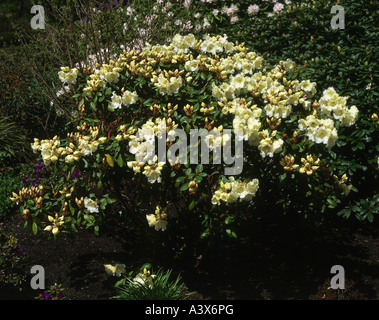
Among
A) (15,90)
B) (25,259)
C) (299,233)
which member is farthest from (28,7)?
(299,233)

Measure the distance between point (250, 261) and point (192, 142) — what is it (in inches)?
54.2

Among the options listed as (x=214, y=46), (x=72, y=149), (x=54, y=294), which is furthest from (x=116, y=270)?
(x=214, y=46)

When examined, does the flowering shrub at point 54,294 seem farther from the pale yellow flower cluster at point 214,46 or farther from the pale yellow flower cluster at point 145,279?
the pale yellow flower cluster at point 214,46

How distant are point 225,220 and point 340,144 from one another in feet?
4.32

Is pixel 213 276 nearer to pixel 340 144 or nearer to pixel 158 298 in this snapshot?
pixel 158 298

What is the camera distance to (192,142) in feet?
9.48

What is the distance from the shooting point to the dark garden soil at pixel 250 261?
11.0 ft

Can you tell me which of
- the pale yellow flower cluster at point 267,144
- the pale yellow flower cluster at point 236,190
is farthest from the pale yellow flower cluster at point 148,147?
the pale yellow flower cluster at point 267,144

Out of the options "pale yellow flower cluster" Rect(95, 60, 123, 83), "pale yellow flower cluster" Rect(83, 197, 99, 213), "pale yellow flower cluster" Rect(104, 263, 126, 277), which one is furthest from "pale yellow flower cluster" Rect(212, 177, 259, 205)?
"pale yellow flower cluster" Rect(95, 60, 123, 83)

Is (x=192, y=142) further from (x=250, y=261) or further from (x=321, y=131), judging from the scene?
(x=250, y=261)

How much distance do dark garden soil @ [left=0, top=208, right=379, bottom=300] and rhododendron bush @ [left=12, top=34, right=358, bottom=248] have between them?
1.39 feet

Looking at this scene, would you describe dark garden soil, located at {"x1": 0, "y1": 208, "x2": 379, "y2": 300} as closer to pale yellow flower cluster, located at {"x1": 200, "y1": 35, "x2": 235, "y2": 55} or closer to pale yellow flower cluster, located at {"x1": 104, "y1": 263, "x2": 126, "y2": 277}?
pale yellow flower cluster, located at {"x1": 104, "y1": 263, "x2": 126, "y2": 277}

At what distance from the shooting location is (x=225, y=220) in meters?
2.85

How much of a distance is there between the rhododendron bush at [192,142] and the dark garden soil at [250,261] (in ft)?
1.39
